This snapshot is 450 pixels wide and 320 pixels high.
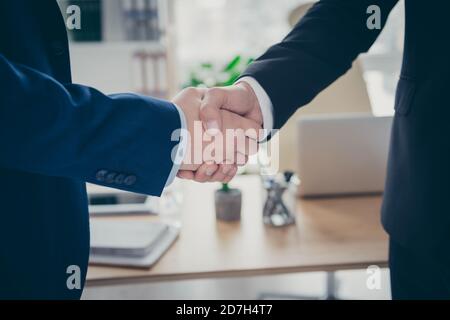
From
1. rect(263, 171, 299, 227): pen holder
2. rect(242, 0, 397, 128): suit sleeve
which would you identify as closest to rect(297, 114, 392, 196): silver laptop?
rect(263, 171, 299, 227): pen holder

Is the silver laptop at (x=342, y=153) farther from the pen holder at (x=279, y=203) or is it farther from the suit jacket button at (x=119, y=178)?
the suit jacket button at (x=119, y=178)

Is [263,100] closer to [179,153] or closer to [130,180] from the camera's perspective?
[179,153]

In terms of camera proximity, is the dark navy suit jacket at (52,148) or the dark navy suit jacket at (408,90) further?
the dark navy suit jacket at (408,90)

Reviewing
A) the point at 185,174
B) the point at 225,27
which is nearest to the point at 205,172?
the point at 185,174

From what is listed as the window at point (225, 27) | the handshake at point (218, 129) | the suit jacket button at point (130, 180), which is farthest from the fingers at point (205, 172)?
the window at point (225, 27)

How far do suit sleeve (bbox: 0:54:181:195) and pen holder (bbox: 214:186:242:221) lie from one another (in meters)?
0.45

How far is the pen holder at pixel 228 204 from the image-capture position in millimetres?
1254

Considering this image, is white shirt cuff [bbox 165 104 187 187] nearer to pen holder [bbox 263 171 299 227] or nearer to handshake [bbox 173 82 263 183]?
handshake [bbox 173 82 263 183]

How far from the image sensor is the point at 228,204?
126cm

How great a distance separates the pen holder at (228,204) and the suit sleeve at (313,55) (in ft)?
0.88

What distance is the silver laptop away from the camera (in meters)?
1.40

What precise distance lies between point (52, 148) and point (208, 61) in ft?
7.57

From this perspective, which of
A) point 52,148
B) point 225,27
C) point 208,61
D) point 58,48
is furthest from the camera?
point 225,27
